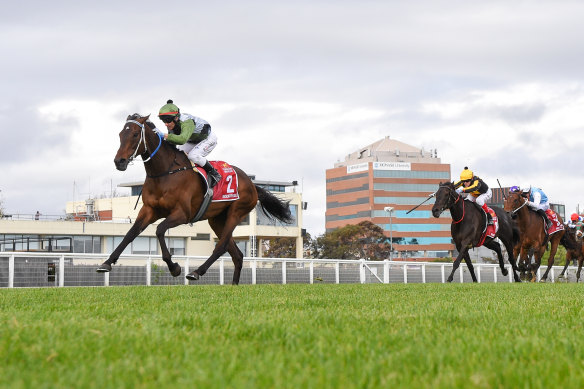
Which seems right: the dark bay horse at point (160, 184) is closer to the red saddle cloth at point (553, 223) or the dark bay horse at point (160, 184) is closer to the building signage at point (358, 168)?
the red saddle cloth at point (553, 223)

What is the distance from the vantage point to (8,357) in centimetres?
318

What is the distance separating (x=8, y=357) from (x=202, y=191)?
8.90m

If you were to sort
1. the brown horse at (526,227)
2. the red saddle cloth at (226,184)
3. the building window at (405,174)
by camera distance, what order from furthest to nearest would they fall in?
1. the building window at (405,174)
2. the brown horse at (526,227)
3. the red saddle cloth at (226,184)

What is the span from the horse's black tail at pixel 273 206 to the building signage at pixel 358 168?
137m

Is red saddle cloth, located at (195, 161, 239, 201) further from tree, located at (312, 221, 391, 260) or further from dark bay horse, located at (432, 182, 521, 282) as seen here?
tree, located at (312, 221, 391, 260)

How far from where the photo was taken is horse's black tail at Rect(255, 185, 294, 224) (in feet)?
48.4

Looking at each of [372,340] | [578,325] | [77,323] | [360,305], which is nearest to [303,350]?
[372,340]

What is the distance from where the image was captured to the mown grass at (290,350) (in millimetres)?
2668

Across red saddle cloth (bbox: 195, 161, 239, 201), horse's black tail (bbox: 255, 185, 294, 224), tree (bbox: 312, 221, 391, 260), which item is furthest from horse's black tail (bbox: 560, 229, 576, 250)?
tree (bbox: 312, 221, 391, 260)

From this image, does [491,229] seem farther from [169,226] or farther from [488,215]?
[169,226]

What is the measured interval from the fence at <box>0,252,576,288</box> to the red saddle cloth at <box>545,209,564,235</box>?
612cm

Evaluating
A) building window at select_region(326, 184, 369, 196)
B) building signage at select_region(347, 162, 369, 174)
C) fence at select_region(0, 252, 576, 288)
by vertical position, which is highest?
building signage at select_region(347, 162, 369, 174)

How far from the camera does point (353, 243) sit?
8519 cm

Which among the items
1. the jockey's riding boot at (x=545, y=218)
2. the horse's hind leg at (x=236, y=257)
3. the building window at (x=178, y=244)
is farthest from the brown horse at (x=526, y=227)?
the building window at (x=178, y=244)
